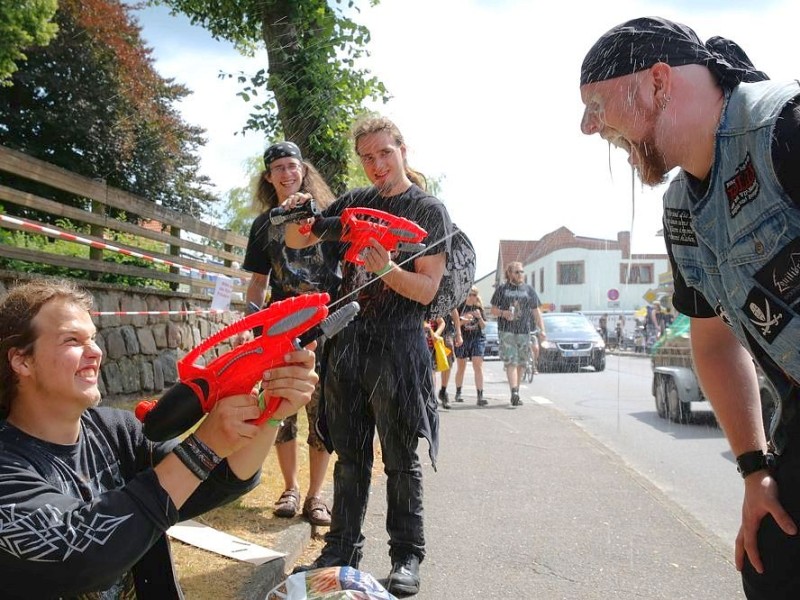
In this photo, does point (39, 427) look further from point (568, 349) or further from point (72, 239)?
point (568, 349)

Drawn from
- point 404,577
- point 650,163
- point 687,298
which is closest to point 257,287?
point 404,577

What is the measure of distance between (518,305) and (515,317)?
192mm

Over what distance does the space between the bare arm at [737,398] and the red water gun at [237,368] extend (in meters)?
1.06

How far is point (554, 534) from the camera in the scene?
4.44 m

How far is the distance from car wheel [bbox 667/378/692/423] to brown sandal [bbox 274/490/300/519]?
6.32 meters

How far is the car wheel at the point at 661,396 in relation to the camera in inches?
388

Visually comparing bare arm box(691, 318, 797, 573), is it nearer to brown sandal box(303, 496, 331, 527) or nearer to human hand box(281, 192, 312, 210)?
human hand box(281, 192, 312, 210)

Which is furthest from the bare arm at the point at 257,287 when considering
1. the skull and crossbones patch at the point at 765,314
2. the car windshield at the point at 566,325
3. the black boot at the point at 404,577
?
the car windshield at the point at 566,325

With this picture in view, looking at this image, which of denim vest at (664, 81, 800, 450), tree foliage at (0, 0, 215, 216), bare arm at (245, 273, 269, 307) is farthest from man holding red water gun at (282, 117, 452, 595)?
tree foliage at (0, 0, 215, 216)

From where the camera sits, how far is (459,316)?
1118 centimetres

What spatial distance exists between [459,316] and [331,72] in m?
4.29

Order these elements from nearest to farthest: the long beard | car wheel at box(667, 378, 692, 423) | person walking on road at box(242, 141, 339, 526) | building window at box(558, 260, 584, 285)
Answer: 1. the long beard
2. person walking on road at box(242, 141, 339, 526)
3. car wheel at box(667, 378, 692, 423)
4. building window at box(558, 260, 584, 285)

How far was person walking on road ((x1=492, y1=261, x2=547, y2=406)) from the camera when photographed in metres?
11.1

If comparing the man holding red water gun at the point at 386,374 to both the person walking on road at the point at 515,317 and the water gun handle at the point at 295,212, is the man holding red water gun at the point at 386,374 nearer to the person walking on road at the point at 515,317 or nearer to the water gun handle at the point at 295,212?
the water gun handle at the point at 295,212
